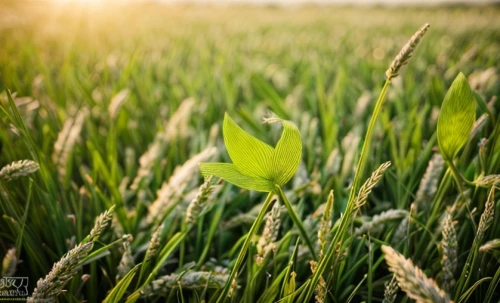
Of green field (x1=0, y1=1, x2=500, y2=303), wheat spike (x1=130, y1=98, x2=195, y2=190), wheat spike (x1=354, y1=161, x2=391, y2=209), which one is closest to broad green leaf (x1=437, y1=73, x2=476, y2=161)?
green field (x1=0, y1=1, x2=500, y2=303)

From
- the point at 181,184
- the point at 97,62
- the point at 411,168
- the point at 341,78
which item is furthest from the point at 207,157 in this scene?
the point at 97,62

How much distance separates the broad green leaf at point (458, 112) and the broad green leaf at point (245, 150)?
0.61ft

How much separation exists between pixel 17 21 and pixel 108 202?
2.22 m

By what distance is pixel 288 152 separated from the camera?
1.11ft

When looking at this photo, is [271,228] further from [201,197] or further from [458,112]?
[458,112]

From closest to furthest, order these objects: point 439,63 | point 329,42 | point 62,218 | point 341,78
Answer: point 62,218
point 341,78
point 439,63
point 329,42

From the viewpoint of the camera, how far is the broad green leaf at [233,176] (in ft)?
1.13

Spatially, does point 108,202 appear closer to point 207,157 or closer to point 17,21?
point 207,157

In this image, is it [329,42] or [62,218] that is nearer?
[62,218]

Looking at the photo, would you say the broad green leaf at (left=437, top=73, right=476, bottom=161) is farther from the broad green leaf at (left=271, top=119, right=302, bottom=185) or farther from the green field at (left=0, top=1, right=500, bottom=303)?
the broad green leaf at (left=271, top=119, right=302, bottom=185)

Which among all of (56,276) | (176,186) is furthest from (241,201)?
(56,276)

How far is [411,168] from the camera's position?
660 mm

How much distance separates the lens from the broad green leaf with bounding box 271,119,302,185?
1.09 ft

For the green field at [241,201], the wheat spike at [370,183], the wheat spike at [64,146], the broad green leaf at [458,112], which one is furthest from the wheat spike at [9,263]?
the broad green leaf at [458,112]
